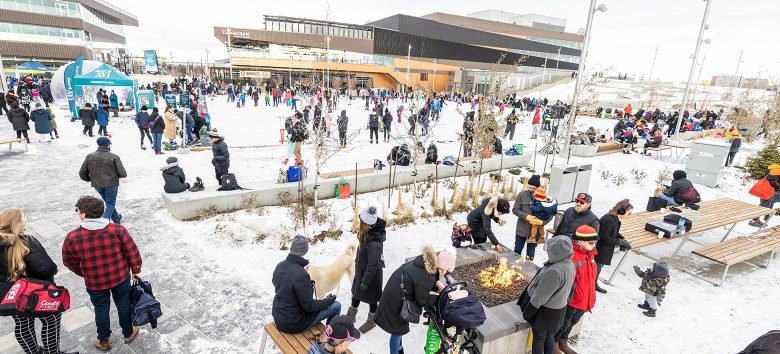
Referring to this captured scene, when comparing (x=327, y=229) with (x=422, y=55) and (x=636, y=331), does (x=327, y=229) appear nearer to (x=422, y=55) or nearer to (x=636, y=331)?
(x=636, y=331)

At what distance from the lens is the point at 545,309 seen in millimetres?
3637

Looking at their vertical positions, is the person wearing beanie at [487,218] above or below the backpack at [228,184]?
above

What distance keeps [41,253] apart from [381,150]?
39.3ft

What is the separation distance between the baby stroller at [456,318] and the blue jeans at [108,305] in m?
3.12

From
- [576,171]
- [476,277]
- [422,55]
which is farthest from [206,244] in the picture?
[422,55]

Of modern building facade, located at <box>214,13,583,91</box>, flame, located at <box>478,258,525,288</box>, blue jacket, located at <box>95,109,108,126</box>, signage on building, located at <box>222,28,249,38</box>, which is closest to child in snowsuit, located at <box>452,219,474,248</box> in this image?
flame, located at <box>478,258,525,288</box>

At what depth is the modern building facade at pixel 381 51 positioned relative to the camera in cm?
4897

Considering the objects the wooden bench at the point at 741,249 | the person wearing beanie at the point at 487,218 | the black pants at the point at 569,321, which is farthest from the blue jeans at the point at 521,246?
the wooden bench at the point at 741,249

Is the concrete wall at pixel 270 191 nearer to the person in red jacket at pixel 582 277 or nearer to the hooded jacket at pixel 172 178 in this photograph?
the hooded jacket at pixel 172 178

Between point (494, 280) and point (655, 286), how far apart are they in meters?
2.13

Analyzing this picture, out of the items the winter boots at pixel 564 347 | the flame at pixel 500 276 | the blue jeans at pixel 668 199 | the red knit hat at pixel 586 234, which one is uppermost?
the red knit hat at pixel 586 234

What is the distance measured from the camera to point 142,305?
3.78m

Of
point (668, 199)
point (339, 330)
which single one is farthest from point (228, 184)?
point (668, 199)

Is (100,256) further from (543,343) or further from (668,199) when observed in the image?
(668,199)
